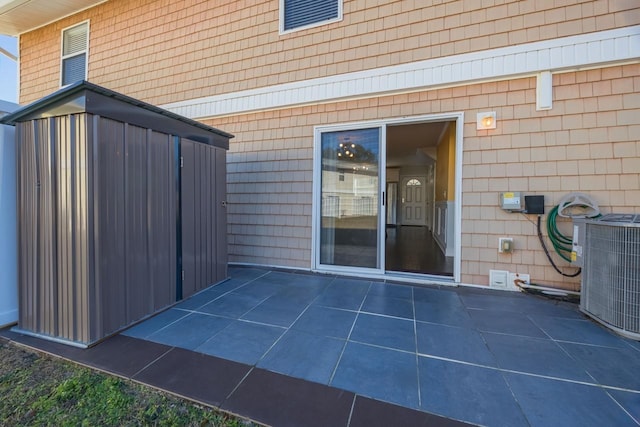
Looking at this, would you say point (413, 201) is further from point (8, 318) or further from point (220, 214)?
point (8, 318)

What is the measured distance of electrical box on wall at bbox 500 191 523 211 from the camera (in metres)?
2.92

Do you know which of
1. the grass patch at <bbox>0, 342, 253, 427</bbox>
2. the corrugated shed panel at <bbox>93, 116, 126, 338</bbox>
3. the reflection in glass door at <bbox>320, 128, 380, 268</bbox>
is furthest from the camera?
the reflection in glass door at <bbox>320, 128, 380, 268</bbox>

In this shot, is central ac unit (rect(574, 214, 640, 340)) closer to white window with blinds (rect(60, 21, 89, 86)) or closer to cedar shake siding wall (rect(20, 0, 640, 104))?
cedar shake siding wall (rect(20, 0, 640, 104))

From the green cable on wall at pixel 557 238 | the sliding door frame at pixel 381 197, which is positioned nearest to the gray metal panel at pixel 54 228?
the sliding door frame at pixel 381 197

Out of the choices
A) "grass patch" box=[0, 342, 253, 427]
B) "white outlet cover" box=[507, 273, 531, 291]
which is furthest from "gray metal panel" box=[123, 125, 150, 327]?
"white outlet cover" box=[507, 273, 531, 291]

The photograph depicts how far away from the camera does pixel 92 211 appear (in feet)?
6.23

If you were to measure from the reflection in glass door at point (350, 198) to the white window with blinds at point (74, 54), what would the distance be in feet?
18.8

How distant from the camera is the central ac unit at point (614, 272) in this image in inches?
77.9

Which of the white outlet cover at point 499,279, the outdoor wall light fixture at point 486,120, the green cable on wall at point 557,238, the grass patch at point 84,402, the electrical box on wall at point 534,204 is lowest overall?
the grass patch at point 84,402

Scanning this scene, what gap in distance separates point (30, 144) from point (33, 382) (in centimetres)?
175

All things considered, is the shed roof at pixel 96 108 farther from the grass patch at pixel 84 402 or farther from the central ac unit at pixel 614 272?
the central ac unit at pixel 614 272

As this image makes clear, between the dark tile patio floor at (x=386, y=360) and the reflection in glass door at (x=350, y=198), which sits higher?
the reflection in glass door at (x=350, y=198)

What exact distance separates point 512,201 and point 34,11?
30.3ft

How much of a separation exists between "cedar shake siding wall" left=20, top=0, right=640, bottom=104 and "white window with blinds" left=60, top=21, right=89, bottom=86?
6.1 inches
